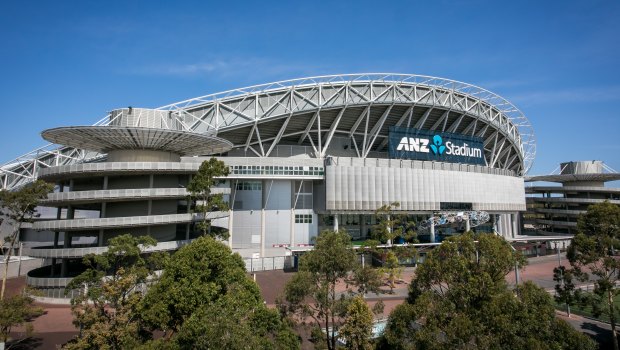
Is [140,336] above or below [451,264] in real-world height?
below

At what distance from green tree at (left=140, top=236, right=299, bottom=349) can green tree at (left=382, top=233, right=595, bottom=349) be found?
22.3 ft

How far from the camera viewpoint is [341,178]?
66625 mm

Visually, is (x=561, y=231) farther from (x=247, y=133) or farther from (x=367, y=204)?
(x=247, y=133)

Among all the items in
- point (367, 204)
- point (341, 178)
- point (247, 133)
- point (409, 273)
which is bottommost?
point (409, 273)

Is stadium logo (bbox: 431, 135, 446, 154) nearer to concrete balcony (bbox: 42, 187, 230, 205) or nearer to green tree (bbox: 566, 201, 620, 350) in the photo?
green tree (bbox: 566, 201, 620, 350)

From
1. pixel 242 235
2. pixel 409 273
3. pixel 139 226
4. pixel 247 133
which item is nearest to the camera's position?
pixel 139 226

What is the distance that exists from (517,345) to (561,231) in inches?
4410

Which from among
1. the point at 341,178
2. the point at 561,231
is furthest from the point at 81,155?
the point at 561,231

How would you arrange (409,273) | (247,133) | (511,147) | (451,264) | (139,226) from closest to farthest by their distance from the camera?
(451,264)
(139,226)
(409,273)
(247,133)
(511,147)

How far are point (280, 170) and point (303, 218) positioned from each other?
11260 mm

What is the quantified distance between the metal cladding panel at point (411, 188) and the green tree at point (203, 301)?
4502cm

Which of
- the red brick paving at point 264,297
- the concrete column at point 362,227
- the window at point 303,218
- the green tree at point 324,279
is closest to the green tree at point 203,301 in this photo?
the green tree at point 324,279

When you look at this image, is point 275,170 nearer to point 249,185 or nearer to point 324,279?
point 249,185

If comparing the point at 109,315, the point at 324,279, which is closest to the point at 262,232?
the point at 324,279
